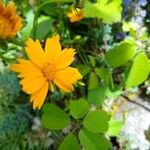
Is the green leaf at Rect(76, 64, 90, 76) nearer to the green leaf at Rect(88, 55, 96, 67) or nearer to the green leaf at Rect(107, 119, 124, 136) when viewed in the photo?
the green leaf at Rect(88, 55, 96, 67)

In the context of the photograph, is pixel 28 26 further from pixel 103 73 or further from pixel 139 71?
pixel 139 71

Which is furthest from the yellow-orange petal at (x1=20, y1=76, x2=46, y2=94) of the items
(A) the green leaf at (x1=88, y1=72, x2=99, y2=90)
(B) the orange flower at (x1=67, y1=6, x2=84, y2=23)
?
(B) the orange flower at (x1=67, y1=6, x2=84, y2=23)

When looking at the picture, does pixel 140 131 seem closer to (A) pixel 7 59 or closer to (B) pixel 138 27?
(B) pixel 138 27

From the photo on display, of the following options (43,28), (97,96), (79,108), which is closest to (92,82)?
(97,96)

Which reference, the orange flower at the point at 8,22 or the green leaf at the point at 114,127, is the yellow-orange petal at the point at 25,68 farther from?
the green leaf at the point at 114,127

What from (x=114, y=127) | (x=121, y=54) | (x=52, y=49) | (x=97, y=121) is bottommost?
(x=114, y=127)

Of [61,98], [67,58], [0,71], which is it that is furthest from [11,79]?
[67,58]
